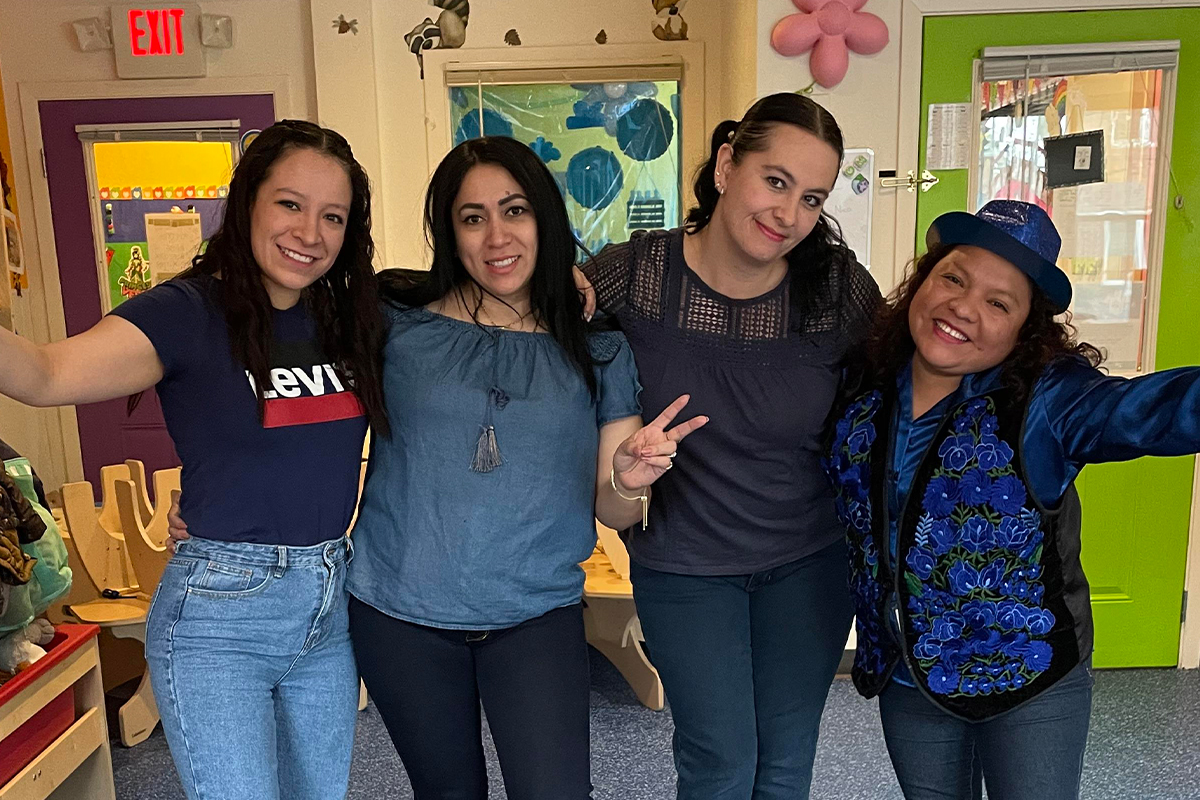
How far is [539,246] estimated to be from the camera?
1.42 metres

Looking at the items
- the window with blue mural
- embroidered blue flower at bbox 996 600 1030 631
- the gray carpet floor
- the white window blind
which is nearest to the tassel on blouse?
embroidered blue flower at bbox 996 600 1030 631

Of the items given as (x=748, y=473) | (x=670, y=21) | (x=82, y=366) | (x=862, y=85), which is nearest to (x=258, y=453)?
(x=82, y=366)

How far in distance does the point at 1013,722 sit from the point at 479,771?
0.80 m

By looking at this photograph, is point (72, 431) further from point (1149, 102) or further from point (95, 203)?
point (1149, 102)

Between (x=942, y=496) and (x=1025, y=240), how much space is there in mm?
386

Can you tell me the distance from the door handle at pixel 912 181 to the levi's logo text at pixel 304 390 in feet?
6.88

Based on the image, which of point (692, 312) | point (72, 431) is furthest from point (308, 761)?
point (72, 431)

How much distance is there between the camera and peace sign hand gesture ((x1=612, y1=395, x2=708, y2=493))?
4.35 ft

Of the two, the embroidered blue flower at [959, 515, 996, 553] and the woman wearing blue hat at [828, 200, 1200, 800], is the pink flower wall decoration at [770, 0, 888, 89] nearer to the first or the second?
the woman wearing blue hat at [828, 200, 1200, 800]

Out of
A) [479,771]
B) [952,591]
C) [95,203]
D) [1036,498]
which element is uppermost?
[95,203]

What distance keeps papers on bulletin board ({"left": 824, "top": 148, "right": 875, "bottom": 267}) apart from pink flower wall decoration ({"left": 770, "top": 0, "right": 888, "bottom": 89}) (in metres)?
0.26

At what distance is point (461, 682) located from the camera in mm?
1380

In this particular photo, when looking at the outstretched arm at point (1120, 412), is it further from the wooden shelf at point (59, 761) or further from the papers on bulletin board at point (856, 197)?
the wooden shelf at point (59, 761)

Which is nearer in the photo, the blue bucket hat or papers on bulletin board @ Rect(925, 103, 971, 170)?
the blue bucket hat
